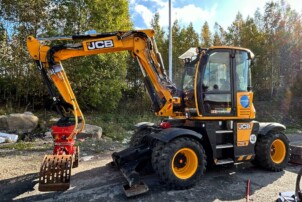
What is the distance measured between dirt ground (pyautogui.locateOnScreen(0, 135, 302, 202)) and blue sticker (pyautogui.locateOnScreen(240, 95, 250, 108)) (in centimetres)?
142

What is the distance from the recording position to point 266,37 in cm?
2102

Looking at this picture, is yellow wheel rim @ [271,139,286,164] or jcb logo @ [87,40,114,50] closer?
jcb logo @ [87,40,114,50]

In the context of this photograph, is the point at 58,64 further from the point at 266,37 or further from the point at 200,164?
the point at 266,37

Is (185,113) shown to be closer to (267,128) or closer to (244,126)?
(244,126)

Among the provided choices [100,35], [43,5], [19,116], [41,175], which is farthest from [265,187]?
[43,5]

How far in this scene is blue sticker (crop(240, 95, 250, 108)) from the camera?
5.50m

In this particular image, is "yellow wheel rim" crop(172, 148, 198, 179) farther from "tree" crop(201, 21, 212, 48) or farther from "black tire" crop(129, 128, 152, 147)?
"tree" crop(201, 21, 212, 48)

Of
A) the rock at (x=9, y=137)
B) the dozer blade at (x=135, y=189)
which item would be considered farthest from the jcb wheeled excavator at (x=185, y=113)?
the rock at (x=9, y=137)

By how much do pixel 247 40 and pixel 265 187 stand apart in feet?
60.5

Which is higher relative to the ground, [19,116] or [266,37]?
[266,37]

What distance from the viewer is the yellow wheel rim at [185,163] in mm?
4676

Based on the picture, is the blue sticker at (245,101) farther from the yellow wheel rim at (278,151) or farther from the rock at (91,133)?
the rock at (91,133)

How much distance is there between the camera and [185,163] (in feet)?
15.7

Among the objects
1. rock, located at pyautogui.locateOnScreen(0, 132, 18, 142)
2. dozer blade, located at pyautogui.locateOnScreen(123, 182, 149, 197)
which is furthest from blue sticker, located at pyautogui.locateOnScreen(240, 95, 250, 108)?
rock, located at pyautogui.locateOnScreen(0, 132, 18, 142)
